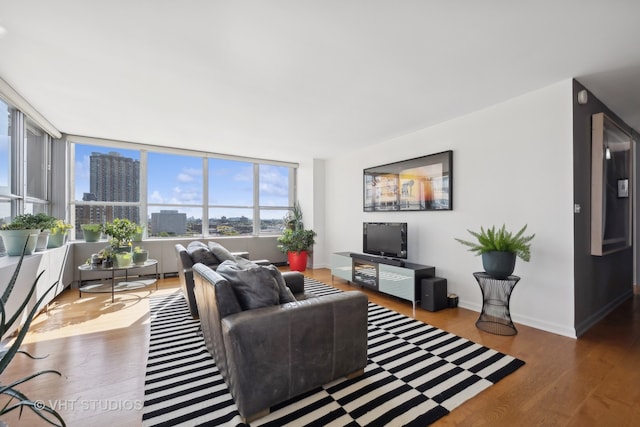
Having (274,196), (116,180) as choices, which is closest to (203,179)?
(116,180)

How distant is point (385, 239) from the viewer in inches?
175

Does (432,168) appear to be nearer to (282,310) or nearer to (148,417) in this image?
(282,310)

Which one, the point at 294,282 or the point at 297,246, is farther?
the point at 297,246

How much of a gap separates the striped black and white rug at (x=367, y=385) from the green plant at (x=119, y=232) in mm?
1884

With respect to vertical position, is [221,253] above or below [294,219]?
below

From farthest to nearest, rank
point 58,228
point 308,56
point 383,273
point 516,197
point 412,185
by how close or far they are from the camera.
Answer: point 412,185
point 383,273
point 58,228
point 516,197
point 308,56

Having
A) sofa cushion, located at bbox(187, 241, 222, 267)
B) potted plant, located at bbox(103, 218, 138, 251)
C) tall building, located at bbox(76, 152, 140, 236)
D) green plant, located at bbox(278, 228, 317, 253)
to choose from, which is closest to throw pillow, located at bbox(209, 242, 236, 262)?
sofa cushion, located at bbox(187, 241, 222, 267)

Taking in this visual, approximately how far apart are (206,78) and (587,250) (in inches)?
168

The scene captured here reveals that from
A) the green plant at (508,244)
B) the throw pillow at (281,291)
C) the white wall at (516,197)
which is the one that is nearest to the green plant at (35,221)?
the throw pillow at (281,291)

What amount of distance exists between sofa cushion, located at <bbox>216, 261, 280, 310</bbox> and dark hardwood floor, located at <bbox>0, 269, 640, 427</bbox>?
92cm

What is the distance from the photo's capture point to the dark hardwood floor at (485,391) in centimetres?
174

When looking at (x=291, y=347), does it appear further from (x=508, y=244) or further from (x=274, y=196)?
(x=274, y=196)

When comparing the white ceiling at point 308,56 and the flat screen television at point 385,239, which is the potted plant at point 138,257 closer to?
the white ceiling at point 308,56

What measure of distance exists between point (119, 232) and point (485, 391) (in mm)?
4619
